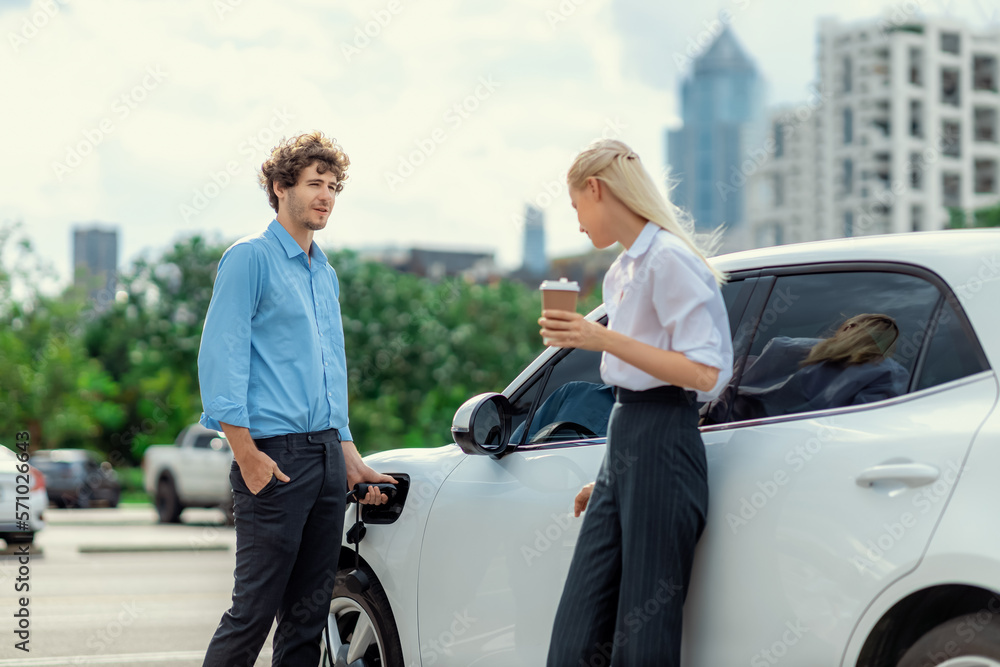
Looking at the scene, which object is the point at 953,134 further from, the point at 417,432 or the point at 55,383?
the point at 55,383

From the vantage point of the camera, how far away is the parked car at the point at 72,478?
28.6m

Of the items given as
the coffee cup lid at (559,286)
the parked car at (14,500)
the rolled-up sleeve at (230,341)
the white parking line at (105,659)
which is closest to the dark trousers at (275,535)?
the rolled-up sleeve at (230,341)

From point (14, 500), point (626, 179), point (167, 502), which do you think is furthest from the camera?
point (167, 502)

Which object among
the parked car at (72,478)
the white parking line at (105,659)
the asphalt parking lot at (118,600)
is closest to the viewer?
the white parking line at (105,659)

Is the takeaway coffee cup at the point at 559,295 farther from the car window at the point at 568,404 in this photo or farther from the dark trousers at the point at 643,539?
the car window at the point at 568,404

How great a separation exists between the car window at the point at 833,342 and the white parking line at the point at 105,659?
14.3 feet

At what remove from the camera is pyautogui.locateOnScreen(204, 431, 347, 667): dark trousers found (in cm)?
341

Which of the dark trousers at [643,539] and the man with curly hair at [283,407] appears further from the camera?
the man with curly hair at [283,407]

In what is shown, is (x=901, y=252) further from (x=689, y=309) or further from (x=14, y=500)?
(x=14, y=500)

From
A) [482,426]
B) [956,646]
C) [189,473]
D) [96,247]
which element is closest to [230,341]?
[482,426]

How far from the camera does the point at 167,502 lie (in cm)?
2184

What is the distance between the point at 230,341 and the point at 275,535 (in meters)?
0.61

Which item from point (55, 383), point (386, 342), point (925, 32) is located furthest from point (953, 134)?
point (55, 383)

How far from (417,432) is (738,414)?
39041 mm
